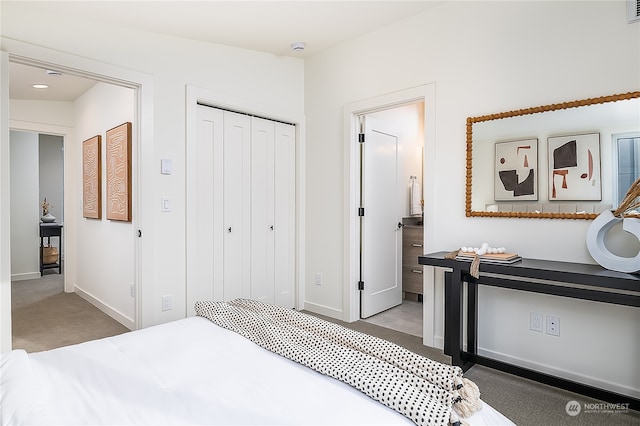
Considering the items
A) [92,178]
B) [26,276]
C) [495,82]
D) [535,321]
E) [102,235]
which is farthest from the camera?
[26,276]

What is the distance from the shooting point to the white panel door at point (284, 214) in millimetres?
3854

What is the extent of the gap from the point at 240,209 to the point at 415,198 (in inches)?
86.1

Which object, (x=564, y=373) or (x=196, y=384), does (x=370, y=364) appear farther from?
(x=564, y=373)

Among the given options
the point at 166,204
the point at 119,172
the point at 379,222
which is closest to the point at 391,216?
the point at 379,222

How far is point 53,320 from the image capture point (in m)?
3.76

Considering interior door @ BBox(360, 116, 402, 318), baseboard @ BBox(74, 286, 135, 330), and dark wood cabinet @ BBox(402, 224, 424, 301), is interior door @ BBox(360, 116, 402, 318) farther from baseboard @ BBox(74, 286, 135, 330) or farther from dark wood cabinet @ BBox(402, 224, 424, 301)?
baseboard @ BBox(74, 286, 135, 330)

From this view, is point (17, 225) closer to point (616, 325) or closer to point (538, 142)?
point (538, 142)

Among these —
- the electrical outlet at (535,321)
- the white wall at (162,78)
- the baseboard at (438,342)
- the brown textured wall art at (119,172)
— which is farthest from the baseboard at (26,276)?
the electrical outlet at (535,321)

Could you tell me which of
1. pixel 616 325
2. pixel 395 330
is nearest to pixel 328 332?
pixel 616 325

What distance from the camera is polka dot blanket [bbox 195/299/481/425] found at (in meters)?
1.04

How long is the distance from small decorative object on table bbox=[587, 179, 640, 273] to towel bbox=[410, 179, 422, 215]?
2.39 metres

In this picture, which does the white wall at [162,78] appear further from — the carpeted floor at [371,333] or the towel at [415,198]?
the towel at [415,198]

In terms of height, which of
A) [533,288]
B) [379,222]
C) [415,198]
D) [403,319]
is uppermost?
[415,198]

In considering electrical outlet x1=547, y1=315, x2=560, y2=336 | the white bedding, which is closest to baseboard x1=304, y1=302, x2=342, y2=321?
electrical outlet x1=547, y1=315, x2=560, y2=336
